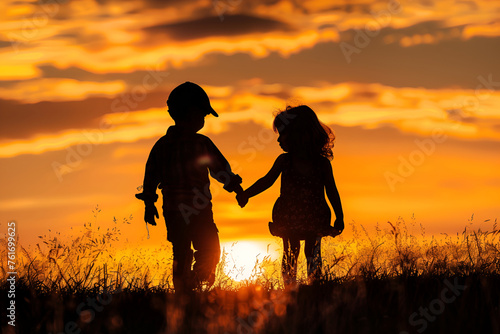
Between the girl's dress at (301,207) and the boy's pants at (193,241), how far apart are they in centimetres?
83

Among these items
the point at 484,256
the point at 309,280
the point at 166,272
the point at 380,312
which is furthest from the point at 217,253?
the point at 484,256

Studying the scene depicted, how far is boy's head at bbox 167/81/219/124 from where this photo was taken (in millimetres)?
7293

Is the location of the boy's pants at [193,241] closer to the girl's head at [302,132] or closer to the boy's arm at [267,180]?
the boy's arm at [267,180]

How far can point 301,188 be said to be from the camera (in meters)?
7.40

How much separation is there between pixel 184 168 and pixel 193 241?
0.82 m

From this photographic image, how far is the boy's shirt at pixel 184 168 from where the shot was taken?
720cm

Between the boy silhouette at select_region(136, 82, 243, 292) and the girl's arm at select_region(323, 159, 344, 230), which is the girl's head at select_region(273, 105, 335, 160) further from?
the boy silhouette at select_region(136, 82, 243, 292)

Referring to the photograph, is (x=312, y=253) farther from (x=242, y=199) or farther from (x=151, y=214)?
(x=151, y=214)

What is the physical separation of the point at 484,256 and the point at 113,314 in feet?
13.5

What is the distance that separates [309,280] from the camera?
21.1 ft

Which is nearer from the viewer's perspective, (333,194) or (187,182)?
(187,182)

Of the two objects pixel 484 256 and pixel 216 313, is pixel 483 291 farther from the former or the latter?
pixel 216 313

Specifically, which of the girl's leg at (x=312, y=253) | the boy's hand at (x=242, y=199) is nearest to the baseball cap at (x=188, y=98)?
the boy's hand at (x=242, y=199)

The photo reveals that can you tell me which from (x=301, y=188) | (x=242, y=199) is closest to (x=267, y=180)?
(x=242, y=199)
